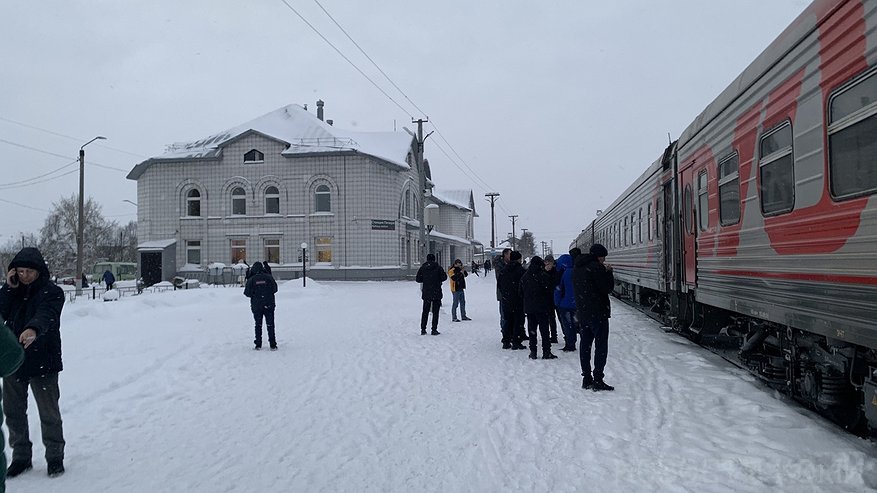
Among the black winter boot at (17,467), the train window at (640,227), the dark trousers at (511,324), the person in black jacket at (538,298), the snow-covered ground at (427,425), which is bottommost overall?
Result: the snow-covered ground at (427,425)

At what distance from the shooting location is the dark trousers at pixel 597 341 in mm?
6875

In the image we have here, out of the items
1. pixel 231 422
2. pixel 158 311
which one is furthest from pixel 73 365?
pixel 158 311

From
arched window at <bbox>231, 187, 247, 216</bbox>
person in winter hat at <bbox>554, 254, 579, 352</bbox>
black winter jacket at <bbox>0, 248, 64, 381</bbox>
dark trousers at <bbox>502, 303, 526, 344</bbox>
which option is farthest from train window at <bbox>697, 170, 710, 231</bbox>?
arched window at <bbox>231, 187, 247, 216</bbox>

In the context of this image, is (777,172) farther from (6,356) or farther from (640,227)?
(640,227)

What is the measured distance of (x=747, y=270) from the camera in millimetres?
6316

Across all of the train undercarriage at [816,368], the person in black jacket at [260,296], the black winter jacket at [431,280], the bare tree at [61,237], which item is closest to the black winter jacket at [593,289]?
the train undercarriage at [816,368]

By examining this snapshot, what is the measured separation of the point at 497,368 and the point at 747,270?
3.68 metres

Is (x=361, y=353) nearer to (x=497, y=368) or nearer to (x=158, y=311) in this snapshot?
(x=497, y=368)

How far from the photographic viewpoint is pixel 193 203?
41.3 m

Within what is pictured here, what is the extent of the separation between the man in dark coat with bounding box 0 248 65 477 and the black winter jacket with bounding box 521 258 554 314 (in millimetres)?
6324

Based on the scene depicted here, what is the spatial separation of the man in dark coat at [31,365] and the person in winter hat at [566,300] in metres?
7.06

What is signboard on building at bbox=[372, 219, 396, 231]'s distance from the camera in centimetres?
3878

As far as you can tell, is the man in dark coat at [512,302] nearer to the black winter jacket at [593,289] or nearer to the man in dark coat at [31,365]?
the black winter jacket at [593,289]

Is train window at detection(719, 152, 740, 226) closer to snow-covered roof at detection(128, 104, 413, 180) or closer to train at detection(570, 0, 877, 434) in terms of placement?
train at detection(570, 0, 877, 434)
